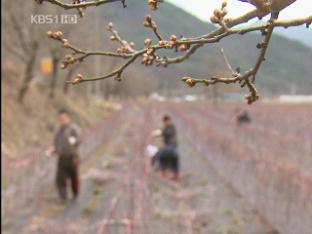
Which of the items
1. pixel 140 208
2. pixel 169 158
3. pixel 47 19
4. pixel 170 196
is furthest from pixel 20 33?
pixel 47 19

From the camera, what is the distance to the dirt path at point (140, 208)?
8375 millimetres

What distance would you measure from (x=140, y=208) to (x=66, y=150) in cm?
148

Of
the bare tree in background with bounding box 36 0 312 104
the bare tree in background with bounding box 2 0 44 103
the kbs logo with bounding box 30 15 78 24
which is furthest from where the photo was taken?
the bare tree in background with bounding box 2 0 44 103

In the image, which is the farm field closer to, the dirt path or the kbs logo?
the dirt path

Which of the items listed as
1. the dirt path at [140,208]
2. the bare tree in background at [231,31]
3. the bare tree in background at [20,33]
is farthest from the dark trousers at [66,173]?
the bare tree in background at [20,33]

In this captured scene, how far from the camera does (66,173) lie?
9.78 m

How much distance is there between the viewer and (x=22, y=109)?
23500 mm

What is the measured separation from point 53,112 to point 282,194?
18.1 m

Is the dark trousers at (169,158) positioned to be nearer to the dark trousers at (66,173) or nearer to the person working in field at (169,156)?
the person working in field at (169,156)

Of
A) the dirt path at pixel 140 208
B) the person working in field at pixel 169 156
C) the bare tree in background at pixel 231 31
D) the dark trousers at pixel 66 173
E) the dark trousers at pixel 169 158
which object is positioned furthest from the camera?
the dark trousers at pixel 169 158

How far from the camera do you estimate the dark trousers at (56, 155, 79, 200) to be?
9.45 m

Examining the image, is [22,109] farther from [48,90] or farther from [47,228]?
[47,228]

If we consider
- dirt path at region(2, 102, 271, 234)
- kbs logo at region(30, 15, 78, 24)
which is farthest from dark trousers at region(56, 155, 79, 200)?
kbs logo at region(30, 15, 78, 24)

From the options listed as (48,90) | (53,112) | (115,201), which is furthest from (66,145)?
(48,90)
